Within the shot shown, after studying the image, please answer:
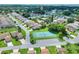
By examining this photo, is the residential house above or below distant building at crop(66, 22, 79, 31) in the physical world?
below

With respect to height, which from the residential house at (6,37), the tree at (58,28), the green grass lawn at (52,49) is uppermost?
the tree at (58,28)

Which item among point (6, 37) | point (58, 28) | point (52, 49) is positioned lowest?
point (52, 49)

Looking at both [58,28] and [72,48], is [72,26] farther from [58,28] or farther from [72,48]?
[72,48]

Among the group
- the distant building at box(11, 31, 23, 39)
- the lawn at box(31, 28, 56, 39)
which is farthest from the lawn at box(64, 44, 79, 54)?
the distant building at box(11, 31, 23, 39)

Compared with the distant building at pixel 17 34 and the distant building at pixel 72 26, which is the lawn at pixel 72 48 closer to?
the distant building at pixel 72 26

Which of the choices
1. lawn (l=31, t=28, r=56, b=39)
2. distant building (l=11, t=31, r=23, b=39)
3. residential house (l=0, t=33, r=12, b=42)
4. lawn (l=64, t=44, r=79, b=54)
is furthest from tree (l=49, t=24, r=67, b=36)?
residential house (l=0, t=33, r=12, b=42)

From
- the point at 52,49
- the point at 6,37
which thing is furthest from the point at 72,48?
the point at 6,37

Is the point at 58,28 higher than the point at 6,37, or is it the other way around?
the point at 58,28

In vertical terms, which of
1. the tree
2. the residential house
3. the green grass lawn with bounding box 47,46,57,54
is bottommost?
the green grass lawn with bounding box 47,46,57,54

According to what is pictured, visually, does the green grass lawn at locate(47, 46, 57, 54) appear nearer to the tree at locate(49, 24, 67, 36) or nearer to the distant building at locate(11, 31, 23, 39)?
the tree at locate(49, 24, 67, 36)

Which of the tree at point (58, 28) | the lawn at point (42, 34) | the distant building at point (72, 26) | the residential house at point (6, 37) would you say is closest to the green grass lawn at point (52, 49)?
the lawn at point (42, 34)
